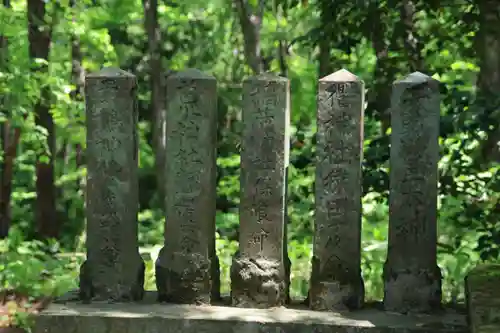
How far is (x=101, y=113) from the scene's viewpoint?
17.1 ft

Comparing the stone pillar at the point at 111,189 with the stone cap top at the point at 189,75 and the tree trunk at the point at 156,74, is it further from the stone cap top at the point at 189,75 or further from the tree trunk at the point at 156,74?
the tree trunk at the point at 156,74

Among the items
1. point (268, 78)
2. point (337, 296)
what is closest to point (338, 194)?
point (337, 296)

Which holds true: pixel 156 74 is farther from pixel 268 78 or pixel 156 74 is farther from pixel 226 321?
pixel 226 321

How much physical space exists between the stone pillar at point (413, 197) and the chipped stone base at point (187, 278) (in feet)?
4.18

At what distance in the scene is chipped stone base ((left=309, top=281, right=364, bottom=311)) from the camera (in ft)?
16.7

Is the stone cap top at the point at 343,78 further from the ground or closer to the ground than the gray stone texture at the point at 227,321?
further from the ground

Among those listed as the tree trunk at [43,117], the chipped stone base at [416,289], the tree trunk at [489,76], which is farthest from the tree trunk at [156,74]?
the chipped stone base at [416,289]

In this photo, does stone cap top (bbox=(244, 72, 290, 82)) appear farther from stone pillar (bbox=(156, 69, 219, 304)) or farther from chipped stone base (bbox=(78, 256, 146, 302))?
chipped stone base (bbox=(78, 256, 146, 302))

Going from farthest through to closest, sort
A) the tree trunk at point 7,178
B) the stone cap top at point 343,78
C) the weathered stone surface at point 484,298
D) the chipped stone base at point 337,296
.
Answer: the tree trunk at point 7,178
the chipped stone base at point 337,296
the stone cap top at point 343,78
the weathered stone surface at point 484,298

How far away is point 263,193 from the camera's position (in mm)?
5168

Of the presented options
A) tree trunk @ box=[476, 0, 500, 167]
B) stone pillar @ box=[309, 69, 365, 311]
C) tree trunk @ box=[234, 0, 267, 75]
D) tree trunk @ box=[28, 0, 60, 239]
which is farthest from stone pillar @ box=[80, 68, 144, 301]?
tree trunk @ box=[234, 0, 267, 75]

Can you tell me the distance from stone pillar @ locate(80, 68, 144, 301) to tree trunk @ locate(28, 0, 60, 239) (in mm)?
3806

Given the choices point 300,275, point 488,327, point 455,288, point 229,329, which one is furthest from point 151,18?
point 488,327

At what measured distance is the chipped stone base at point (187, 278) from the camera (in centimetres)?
524
